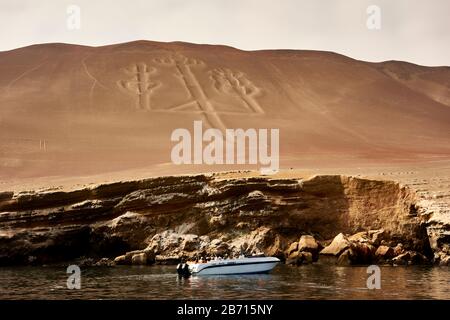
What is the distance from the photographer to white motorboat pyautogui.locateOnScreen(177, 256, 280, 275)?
35.1 metres

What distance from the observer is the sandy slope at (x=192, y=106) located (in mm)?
62094

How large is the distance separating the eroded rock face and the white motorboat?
4194 mm

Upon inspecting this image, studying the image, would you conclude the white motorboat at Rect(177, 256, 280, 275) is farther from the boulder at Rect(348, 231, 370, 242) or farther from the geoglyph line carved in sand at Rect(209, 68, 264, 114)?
the geoglyph line carved in sand at Rect(209, 68, 264, 114)

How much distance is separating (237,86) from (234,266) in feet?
172

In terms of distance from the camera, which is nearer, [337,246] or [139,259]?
[337,246]

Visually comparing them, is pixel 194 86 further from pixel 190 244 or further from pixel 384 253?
pixel 384 253

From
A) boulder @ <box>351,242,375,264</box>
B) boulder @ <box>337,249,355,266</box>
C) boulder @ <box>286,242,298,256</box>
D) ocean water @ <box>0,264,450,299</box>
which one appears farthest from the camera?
boulder @ <box>286,242,298,256</box>

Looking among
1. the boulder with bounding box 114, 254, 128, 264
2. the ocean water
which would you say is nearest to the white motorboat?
the ocean water

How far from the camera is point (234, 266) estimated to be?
116 feet

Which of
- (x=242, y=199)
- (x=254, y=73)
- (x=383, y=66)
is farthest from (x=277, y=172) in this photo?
(x=383, y=66)

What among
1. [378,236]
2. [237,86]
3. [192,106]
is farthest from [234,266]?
[237,86]

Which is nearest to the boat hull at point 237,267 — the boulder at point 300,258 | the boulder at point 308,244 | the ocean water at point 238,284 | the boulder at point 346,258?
the ocean water at point 238,284

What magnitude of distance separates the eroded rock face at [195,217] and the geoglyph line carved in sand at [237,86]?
3756cm

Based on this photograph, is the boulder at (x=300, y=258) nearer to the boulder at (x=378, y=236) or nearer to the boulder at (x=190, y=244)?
the boulder at (x=378, y=236)
